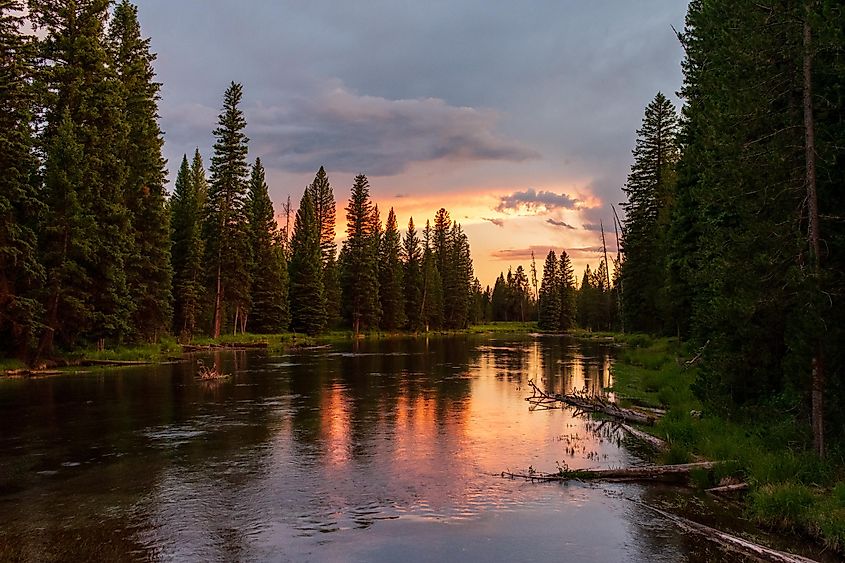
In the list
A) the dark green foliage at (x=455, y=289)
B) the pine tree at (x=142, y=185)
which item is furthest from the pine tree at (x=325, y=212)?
the pine tree at (x=142, y=185)

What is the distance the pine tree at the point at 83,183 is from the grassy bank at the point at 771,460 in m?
33.0

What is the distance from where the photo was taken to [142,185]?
47.9 metres

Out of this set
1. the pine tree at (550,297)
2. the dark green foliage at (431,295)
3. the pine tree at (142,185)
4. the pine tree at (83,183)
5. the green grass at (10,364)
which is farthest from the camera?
the pine tree at (550,297)

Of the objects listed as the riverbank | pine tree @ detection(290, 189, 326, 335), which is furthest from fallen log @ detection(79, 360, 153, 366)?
pine tree @ detection(290, 189, 326, 335)

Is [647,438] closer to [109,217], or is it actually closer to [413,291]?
[109,217]

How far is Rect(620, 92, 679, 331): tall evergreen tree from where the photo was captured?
192 ft

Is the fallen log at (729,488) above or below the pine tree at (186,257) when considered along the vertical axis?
below

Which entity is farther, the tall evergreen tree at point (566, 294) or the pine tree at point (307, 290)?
the tall evergreen tree at point (566, 294)

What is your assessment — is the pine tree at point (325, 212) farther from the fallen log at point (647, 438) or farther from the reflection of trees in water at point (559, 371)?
the fallen log at point (647, 438)

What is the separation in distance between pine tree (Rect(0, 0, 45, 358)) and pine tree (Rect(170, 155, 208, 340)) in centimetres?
2086

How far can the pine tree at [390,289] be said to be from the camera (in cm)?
9762

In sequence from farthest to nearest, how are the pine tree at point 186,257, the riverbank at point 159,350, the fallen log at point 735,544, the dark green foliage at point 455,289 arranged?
the dark green foliage at point 455,289 → the pine tree at point 186,257 → the riverbank at point 159,350 → the fallen log at point 735,544

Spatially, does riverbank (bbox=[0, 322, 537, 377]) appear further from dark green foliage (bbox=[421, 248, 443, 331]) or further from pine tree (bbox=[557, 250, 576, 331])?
pine tree (bbox=[557, 250, 576, 331])

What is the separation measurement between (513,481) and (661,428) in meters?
6.38
